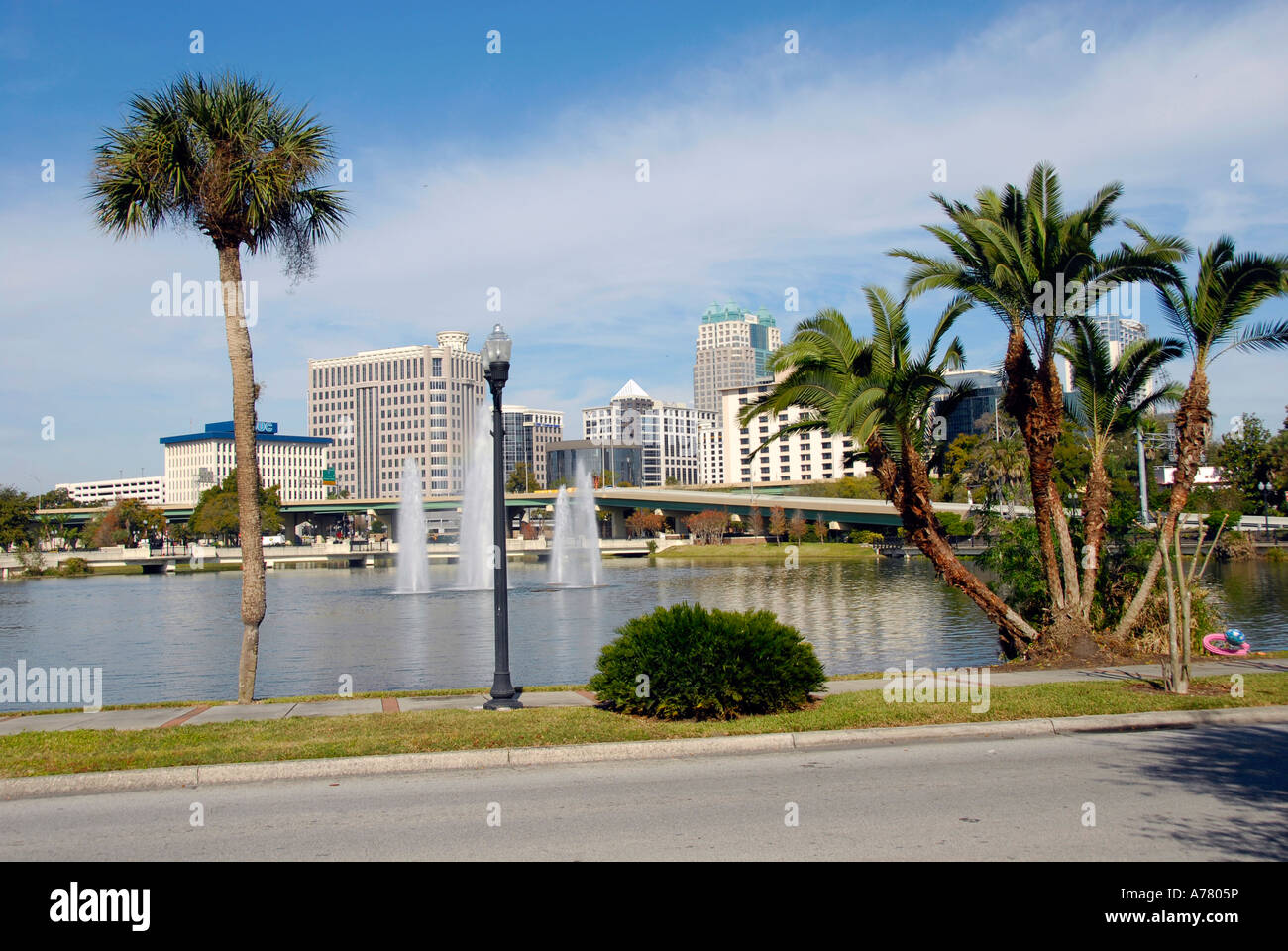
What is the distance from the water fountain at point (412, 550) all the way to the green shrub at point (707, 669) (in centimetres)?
4424

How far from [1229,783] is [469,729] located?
309 inches

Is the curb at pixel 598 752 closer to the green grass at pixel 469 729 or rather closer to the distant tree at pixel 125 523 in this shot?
the green grass at pixel 469 729

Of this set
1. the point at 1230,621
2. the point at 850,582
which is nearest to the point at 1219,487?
the point at 850,582

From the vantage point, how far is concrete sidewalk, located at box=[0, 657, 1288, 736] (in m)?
13.6

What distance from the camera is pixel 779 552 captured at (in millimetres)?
91562

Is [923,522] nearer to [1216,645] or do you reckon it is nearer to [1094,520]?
[1094,520]

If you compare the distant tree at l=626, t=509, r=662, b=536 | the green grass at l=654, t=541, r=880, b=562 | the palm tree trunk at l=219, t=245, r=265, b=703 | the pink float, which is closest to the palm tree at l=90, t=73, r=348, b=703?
the palm tree trunk at l=219, t=245, r=265, b=703

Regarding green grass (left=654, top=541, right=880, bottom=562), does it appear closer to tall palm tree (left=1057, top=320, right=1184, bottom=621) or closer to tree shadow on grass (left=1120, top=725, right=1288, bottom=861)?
tall palm tree (left=1057, top=320, right=1184, bottom=621)

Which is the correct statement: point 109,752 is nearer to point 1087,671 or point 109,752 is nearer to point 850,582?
point 1087,671

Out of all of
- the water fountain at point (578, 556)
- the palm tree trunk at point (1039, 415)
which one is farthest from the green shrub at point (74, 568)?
the palm tree trunk at point (1039, 415)

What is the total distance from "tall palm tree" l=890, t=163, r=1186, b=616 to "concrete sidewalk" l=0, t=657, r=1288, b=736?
7.59 ft

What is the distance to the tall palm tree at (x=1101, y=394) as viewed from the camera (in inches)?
719

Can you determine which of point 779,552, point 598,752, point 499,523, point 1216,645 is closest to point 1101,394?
point 1216,645
